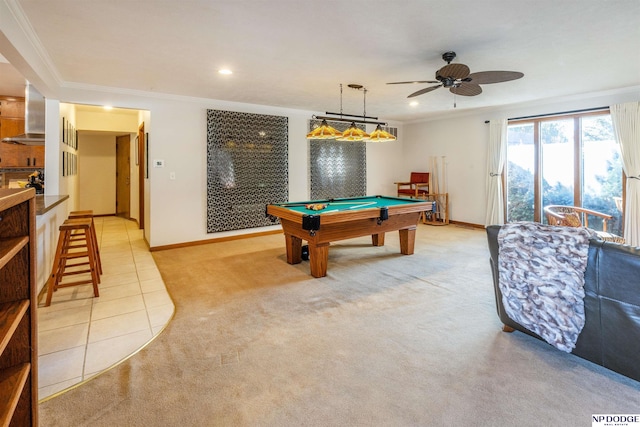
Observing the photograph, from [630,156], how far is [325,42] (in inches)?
192

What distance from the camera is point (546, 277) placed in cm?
210

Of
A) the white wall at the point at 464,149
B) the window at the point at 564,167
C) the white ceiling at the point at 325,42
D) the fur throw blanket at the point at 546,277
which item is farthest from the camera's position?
the white wall at the point at 464,149

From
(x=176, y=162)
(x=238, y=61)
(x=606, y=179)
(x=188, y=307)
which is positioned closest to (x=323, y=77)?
(x=238, y=61)

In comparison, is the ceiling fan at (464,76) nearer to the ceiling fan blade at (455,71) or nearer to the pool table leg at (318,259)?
the ceiling fan blade at (455,71)

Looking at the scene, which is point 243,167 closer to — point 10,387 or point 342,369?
point 342,369

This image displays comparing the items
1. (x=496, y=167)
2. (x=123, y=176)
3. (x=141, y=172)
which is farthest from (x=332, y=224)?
(x=123, y=176)

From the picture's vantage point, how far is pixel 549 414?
1.63m

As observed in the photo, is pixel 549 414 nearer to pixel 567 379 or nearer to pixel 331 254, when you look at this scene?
pixel 567 379

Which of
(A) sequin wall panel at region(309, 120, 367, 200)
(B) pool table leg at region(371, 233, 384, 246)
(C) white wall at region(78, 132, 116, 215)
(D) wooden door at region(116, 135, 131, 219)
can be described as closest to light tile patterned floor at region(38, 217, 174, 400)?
(B) pool table leg at region(371, 233, 384, 246)

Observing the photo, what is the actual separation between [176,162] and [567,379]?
211 inches

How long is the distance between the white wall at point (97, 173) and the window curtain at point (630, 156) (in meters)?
10.7

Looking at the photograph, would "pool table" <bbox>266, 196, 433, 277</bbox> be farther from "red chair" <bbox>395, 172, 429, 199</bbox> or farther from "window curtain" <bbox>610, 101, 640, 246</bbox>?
"window curtain" <bbox>610, 101, 640, 246</bbox>

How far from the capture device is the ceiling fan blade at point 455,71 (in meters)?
2.87

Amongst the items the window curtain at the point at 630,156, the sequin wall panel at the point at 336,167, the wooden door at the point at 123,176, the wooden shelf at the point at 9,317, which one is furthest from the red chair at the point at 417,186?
the wooden shelf at the point at 9,317
